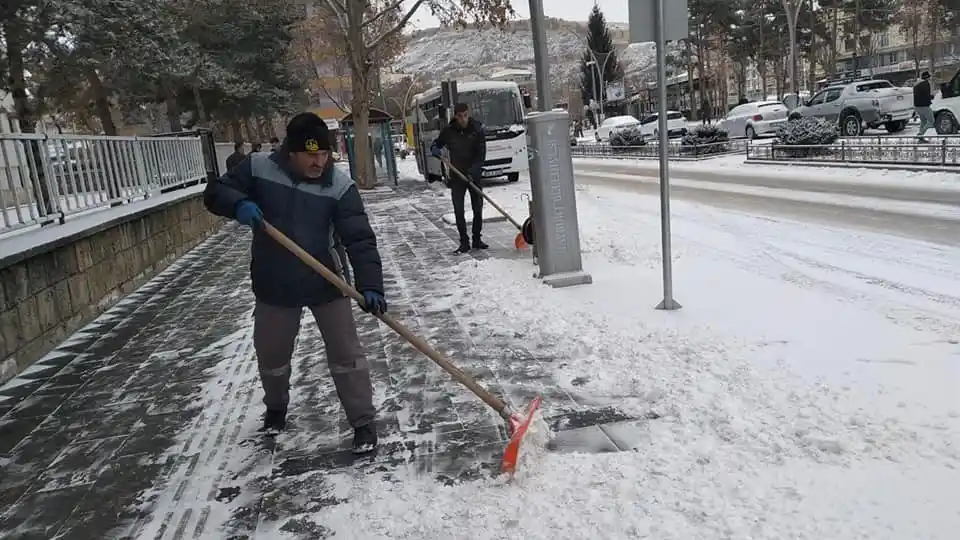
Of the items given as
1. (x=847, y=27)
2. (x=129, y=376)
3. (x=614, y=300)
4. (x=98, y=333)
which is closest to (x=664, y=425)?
(x=614, y=300)

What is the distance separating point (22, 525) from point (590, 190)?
48.9 feet

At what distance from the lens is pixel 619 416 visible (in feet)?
12.9

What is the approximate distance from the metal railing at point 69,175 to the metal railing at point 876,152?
44.7 feet

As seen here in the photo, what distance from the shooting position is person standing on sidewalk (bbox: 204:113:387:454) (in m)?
3.59

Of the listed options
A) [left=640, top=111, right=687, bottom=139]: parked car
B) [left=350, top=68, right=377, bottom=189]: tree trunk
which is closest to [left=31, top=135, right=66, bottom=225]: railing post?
[left=350, top=68, right=377, bottom=189]: tree trunk

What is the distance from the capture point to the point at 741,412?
3781mm

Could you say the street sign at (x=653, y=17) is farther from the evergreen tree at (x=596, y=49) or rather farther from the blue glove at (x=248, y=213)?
the evergreen tree at (x=596, y=49)

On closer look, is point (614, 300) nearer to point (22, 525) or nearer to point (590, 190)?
point (22, 525)

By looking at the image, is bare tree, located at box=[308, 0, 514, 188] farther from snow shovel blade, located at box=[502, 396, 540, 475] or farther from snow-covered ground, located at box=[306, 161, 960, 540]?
snow shovel blade, located at box=[502, 396, 540, 475]

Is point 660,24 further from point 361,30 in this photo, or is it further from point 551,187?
point 361,30

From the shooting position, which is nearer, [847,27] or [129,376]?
[129,376]

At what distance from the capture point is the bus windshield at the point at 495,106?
2062cm

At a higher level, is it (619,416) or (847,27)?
(847,27)

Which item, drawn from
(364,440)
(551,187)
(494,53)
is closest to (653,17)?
(551,187)
